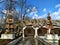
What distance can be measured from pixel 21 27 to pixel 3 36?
17.7 meters

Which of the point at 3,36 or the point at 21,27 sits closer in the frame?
the point at 3,36

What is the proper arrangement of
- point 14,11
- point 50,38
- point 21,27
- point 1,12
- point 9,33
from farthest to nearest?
point 21,27, point 14,11, point 1,12, point 9,33, point 50,38

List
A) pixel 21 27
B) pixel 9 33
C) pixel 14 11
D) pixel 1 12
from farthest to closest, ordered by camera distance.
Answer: pixel 21 27, pixel 14 11, pixel 1 12, pixel 9 33

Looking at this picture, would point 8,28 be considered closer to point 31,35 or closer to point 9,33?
point 9,33

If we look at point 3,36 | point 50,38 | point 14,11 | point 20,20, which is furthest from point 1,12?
point 50,38

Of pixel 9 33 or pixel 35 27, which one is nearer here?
pixel 9 33

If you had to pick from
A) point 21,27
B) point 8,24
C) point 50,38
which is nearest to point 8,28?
point 8,24

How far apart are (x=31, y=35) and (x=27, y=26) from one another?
9.62ft

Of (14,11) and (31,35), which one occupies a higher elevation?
(14,11)

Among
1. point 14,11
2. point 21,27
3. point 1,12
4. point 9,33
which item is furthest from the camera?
point 21,27

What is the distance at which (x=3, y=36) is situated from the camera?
3030 cm

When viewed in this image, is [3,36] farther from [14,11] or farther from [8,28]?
[14,11]

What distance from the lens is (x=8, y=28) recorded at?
31.8 metres

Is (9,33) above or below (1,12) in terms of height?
below
